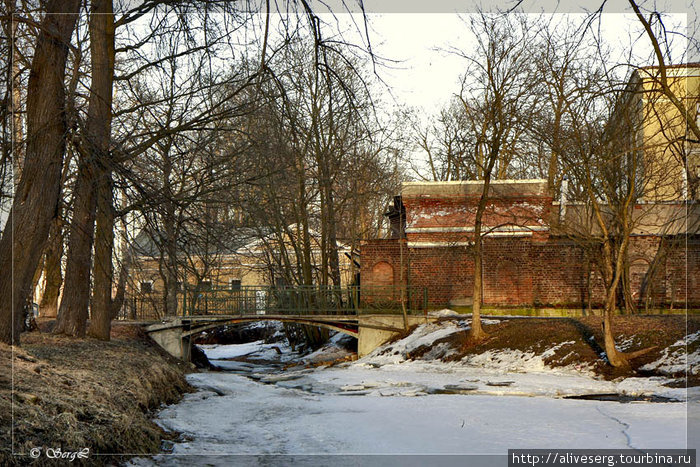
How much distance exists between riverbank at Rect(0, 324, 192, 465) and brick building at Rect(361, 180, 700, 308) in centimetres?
1603

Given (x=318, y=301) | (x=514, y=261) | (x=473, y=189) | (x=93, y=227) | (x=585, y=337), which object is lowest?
(x=585, y=337)

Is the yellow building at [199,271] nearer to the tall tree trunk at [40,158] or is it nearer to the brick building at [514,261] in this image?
the tall tree trunk at [40,158]

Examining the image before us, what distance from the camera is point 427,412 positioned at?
11.3 metres

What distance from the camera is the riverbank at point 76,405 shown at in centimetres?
602

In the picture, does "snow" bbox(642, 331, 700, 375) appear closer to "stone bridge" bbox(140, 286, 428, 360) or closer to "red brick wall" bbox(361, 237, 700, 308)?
"stone bridge" bbox(140, 286, 428, 360)

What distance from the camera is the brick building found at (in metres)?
26.8

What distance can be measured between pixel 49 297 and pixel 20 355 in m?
16.2

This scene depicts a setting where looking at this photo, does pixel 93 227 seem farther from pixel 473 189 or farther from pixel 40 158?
pixel 473 189

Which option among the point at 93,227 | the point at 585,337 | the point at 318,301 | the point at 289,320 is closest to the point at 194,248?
the point at 93,227

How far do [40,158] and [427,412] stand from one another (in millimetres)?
6726

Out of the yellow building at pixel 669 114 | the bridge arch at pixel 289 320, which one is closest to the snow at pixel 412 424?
the yellow building at pixel 669 114

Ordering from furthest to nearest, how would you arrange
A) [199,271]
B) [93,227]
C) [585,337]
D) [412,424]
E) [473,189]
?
[199,271], [473,189], [585,337], [93,227], [412,424]

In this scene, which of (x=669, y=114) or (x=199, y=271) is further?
(x=199, y=271)

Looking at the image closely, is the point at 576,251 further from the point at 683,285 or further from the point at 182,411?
the point at 182,411
